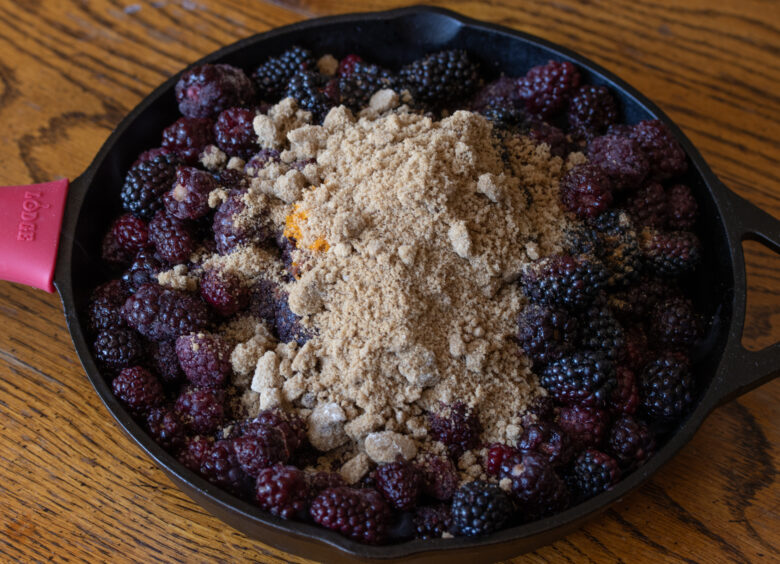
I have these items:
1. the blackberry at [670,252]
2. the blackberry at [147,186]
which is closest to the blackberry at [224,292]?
the blackberry at [147,186]

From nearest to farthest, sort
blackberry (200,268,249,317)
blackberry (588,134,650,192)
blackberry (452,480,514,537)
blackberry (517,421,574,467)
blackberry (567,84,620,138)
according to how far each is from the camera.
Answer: blackberry (452,480,514,537) < blackberry (517,421,574,467) < blackberry (200,268,249,317) < blackberry (588,134,650,192) < blackberry (567,84,620,138)

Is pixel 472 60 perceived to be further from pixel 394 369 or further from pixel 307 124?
pixel 394 369

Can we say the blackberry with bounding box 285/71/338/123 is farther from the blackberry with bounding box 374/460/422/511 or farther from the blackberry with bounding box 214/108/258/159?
the blackberry with bounding box 374/460/422/511

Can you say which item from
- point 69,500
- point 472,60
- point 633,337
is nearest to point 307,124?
point 472,60

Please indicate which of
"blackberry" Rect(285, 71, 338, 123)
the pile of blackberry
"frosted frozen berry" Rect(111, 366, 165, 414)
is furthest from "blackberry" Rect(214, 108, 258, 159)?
"frosted frozen berry" Rect(111, 366, 165, 414)

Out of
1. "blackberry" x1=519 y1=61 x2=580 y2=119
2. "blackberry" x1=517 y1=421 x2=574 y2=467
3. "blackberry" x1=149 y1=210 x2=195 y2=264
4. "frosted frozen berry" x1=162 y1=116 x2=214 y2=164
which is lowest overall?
"blackberry" x1=517 y1=421 x2=574 y2=467

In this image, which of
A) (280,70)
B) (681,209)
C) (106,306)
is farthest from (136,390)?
(681,209)

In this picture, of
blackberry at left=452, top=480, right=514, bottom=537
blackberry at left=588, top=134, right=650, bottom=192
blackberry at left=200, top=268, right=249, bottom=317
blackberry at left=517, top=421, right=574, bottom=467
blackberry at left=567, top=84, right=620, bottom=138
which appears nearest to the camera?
blackberry at left=452, top=480, right=514, bottom=537

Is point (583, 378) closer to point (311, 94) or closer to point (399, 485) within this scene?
point (399, 485)
